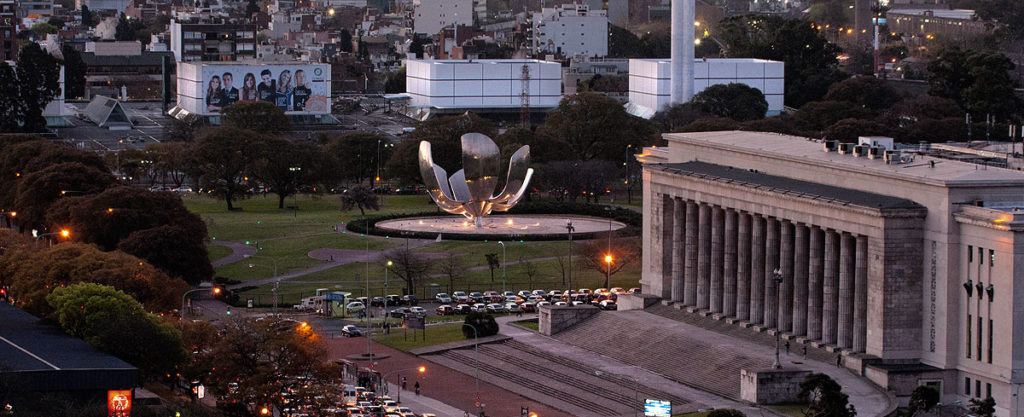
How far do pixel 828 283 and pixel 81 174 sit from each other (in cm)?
7754

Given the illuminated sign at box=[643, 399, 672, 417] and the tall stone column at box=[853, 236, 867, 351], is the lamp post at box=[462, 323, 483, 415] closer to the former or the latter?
the illuminated sign at box=[643, 399, 672, 417]

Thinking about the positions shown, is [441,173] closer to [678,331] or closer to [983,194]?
[678,331]

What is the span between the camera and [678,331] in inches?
4579

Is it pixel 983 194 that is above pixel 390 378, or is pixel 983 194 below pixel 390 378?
above

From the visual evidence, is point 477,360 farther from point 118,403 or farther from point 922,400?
point 922,400

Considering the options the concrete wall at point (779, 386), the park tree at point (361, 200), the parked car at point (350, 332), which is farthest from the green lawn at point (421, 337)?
the park tree at point (361, 200)

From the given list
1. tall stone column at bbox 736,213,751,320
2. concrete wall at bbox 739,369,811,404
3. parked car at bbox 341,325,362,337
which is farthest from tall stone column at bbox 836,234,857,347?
parked car at bbox 341,325,362,337

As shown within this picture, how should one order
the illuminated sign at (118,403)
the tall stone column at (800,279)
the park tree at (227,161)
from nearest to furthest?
the illuminated sign at (118,403) → the tall stone column at (800,279) → the park tree at (227,161)

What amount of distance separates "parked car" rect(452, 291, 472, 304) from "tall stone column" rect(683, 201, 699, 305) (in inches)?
939

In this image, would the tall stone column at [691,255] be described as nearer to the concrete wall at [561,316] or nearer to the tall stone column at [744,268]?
the tall stone column at [744,268]

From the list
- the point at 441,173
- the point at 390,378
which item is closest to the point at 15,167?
the point at 441,173

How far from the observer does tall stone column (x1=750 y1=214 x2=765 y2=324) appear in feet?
373

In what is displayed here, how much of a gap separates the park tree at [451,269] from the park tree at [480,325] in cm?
2283

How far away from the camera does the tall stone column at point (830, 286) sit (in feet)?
348
